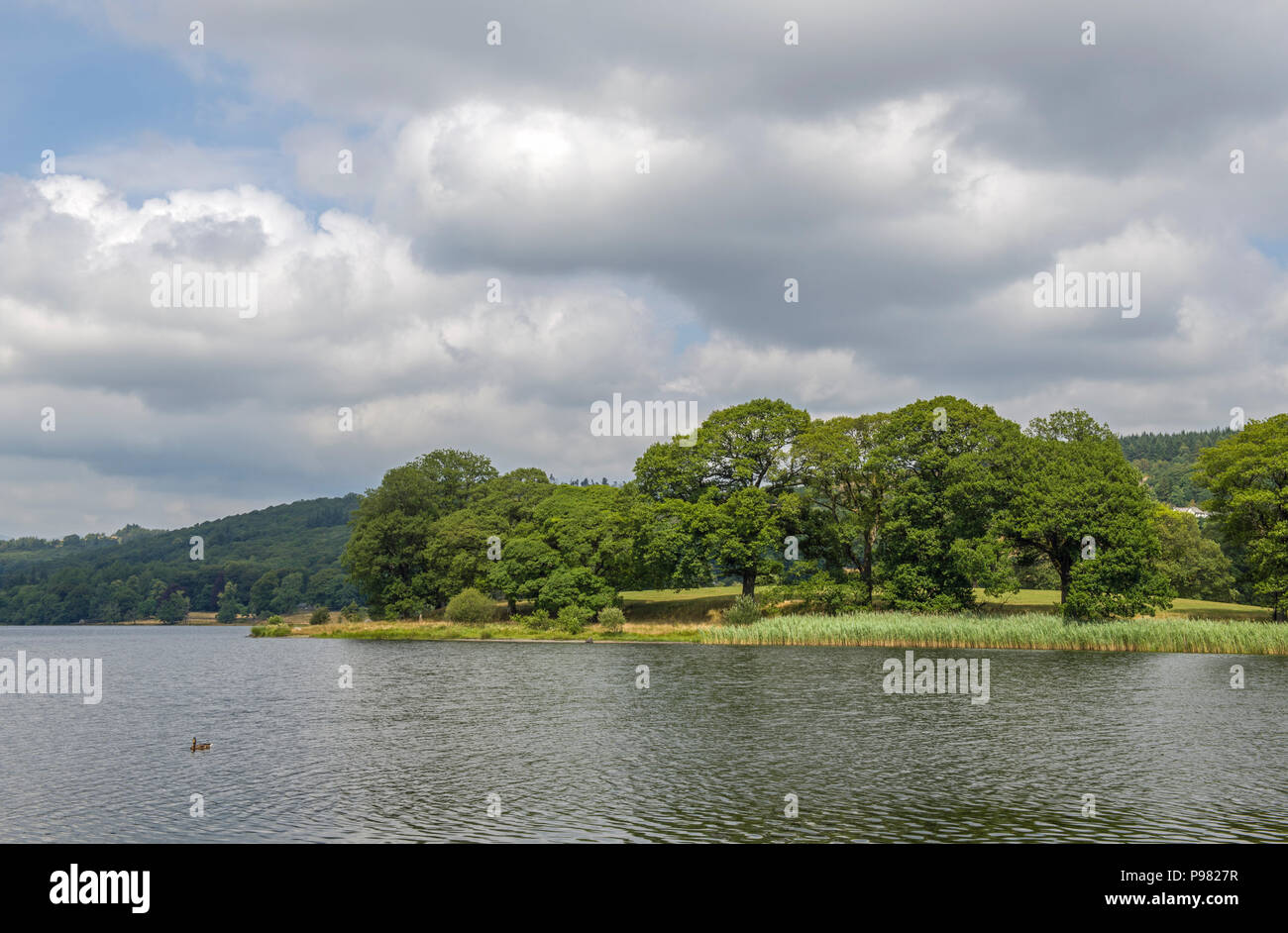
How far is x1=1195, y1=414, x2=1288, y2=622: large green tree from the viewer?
255 feet

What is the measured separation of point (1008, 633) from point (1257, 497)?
1054 inches

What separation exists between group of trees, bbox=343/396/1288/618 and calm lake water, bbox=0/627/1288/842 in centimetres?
2550

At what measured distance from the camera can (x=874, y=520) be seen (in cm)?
9506

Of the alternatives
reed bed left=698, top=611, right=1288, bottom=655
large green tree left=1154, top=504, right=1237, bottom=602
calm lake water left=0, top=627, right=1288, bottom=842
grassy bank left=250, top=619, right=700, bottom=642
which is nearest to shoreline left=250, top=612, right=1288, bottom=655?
reed bed left=698, top=611, right=1288, bottom=655

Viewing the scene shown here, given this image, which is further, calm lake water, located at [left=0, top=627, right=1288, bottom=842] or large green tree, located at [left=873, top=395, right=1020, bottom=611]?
large green tree, located at [left=873, top=395, right=1020, bottom=611]

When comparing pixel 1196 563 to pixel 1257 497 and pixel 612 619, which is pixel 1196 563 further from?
pixel 612 619

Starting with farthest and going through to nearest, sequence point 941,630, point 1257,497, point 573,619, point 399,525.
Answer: point 399,525 < point 573,619 < point 1257,497 < point 941,630

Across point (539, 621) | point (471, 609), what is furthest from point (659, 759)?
point (471, 609)

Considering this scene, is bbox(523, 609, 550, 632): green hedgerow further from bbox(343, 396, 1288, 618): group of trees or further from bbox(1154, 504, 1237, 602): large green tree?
bbox(1154, 504, 1237, 602): large green tree

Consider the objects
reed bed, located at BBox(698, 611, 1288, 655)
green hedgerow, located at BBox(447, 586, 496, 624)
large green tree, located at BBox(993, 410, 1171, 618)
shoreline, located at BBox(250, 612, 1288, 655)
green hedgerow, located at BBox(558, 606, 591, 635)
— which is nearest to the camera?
reed bed, located at BBox(698, 611, 1288, 655)

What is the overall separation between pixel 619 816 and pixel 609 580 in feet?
261
